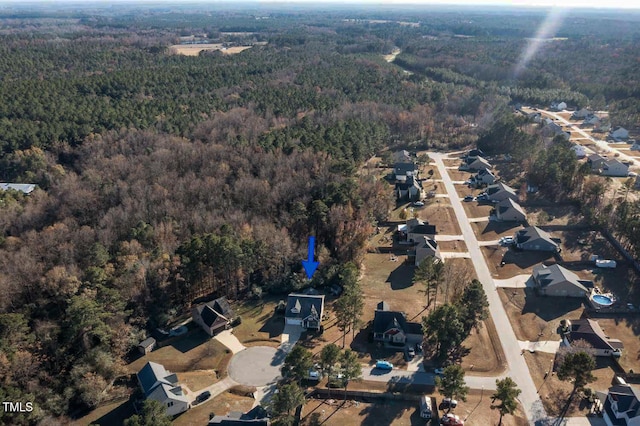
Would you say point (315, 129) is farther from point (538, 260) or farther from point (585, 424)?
point (585, 424)

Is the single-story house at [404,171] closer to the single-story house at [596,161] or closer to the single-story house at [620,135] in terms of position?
the single-story house at [596,161]

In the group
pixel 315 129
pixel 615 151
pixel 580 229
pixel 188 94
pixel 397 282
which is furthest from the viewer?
pixel 188 94

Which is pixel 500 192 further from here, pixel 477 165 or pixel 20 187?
pixel 20 187

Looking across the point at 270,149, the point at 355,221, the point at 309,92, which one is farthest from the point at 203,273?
the point at 309,92

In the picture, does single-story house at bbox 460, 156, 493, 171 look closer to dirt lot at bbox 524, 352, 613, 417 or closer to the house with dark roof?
the house with dark roof

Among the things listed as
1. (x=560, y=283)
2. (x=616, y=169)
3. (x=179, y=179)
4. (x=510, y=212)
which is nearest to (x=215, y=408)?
(x=179, y=179)

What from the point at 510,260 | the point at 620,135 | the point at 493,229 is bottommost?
the point at 510,260
